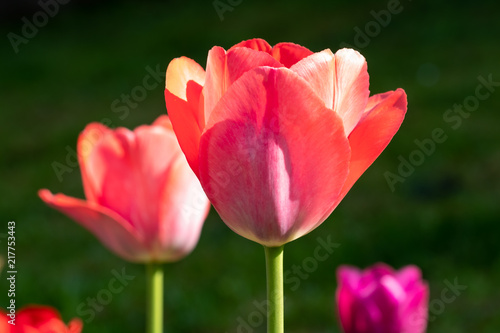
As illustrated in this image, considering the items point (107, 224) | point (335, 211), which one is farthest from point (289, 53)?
point (335, 211)

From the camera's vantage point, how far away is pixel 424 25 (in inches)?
246

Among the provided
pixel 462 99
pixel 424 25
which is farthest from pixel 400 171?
pixel 424 25

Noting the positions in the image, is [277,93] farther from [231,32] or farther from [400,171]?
[231,32]

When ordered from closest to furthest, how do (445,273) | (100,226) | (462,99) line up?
(100,226) < (445,273) < (462,99)

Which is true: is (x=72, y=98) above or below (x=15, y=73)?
below

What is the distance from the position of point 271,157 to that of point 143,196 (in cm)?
31

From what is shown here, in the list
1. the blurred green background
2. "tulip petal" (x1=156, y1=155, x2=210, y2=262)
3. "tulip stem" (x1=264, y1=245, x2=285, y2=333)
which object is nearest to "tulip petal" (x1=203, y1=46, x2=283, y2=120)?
"tulip stem" (x1=264, y1=245, x2=285, y2=333)

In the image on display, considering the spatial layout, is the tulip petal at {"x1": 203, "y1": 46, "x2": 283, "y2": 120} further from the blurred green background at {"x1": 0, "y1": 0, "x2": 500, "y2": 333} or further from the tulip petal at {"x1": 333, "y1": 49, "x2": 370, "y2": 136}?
the blurred green background at {"x1": 0, "y1": 0, "x2": 500, "y2": 333}

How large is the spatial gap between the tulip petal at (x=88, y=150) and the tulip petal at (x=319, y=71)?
333 millimetres

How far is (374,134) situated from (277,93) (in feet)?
0.27

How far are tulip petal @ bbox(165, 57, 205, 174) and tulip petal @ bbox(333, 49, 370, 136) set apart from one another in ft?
0.33

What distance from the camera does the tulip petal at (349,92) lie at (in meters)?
0.56

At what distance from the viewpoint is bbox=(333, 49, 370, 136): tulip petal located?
557mm

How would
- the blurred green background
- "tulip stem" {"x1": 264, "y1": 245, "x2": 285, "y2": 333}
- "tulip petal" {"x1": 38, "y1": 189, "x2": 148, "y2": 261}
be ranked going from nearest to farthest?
1. "tulip stem" {"x1": 264, "y1": 245, "x2": 285, "y2": 333}
2. "tulip petal" {"x1": 38, "y1": 189, "x2": 148, "y2": 261}
3. the blurred green background
